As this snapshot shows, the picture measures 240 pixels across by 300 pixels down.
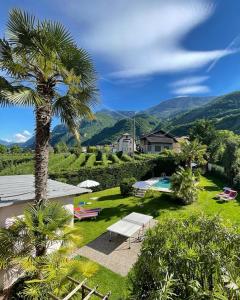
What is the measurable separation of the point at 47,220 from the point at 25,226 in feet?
2.51

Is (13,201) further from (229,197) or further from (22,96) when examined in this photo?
(229,197)

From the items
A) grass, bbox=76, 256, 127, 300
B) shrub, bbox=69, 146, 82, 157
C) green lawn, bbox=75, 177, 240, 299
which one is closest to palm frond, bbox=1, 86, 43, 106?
shrub, bbox=69, 146, 82, 157

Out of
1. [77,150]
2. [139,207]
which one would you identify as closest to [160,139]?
[77,150]

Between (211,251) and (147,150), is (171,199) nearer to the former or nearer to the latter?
(211,251)

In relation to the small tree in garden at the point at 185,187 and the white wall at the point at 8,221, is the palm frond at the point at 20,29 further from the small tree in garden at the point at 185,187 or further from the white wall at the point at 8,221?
the small tree in garden at the point at 185,187

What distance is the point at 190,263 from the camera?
4.55 meters

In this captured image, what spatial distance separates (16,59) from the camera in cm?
805

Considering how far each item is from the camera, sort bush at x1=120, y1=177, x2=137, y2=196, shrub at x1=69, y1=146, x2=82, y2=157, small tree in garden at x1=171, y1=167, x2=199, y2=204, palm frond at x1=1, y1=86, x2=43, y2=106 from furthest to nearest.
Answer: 1. bush at x1=120, y1=177, x2=137, y2=196
2. small tree in garden at x1=171, y1=167, x2=199, y2=204
3. shrub at x1=69, y1=146, x2=82, y2=157
4. palm frond at x1=1, y1=86, x2=43, y2=106

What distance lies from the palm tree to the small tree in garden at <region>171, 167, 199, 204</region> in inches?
616

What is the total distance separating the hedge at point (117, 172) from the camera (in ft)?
89.9

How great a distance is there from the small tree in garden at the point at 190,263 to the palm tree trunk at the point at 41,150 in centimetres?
461

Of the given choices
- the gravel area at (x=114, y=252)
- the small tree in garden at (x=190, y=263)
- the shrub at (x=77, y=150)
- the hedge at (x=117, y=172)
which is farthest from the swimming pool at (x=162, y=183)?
the small tree in garden at (x=190, y=263)

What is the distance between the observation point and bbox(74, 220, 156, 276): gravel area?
11531mm

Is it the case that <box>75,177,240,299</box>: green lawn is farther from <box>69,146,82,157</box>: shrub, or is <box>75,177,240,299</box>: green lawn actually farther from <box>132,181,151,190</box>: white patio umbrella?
<box>69,146,82,157</box>: shrub
